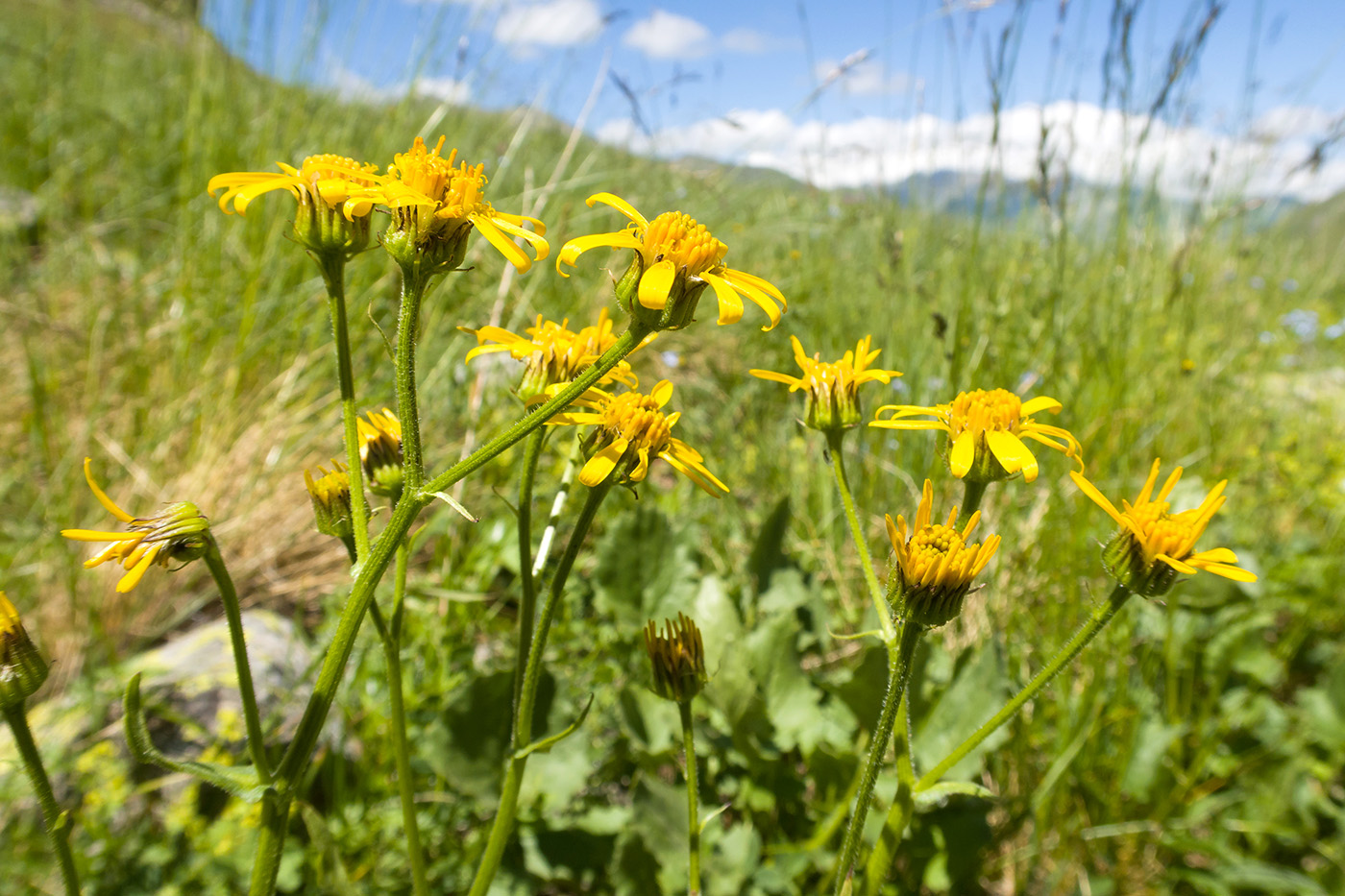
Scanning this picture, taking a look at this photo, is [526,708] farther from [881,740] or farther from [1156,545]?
[1156,545]

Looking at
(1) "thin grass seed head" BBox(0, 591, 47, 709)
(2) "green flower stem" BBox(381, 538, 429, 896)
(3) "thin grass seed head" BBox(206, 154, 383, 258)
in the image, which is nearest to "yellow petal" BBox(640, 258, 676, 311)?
(3) "thin grass seed head" BBox(206, 154, 383, 258)

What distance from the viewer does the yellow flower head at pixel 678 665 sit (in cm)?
129

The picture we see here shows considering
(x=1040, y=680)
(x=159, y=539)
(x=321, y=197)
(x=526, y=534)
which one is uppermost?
(x=321, y=197)

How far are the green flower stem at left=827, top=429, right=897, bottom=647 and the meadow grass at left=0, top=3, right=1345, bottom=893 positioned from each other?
632 mm

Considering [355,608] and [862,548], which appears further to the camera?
[862,548]

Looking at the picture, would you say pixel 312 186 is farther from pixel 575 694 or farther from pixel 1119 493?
pixel 1119 493

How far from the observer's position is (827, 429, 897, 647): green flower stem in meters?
1.20

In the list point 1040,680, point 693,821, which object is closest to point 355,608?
point 693,821

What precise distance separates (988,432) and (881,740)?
20.8 inches

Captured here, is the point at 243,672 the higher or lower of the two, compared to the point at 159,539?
lower

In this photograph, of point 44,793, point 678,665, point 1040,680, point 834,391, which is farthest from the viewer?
point 834,391

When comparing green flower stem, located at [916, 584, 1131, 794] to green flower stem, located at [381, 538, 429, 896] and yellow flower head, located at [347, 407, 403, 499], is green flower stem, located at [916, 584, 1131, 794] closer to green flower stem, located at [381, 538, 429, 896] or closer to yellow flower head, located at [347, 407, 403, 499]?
green flower stem, located at [381, 538, 429, 896]

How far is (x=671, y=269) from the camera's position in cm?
99

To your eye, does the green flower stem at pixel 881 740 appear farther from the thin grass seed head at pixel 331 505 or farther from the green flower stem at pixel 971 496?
the thin grass seed head at pixel 331 505
